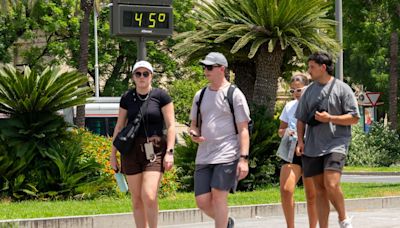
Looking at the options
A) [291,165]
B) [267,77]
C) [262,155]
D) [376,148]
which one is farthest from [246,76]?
[376,148]

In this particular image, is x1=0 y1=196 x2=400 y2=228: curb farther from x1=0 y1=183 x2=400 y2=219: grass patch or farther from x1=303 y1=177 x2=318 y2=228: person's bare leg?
x1=303 y1=177 x2=318 y2=228: person's bare leg

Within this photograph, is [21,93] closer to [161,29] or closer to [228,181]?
[161,29]

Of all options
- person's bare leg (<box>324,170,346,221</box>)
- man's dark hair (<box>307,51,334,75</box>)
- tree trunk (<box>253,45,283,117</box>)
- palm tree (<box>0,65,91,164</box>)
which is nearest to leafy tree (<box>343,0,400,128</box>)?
tree trunk (<box>253,45,283,117</box>)

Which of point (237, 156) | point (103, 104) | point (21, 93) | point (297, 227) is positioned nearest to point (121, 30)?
point (21, 93)

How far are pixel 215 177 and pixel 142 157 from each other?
83 cm

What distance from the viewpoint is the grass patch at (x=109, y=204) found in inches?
477

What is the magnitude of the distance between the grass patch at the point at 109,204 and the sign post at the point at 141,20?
2.21 metres

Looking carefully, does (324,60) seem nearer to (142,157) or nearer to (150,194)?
(142,157)

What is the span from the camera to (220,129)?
8.39 meters

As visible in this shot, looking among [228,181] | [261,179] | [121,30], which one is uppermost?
[121,30]

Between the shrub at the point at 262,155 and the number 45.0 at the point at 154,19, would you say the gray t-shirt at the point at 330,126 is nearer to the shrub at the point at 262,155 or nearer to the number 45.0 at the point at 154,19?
the number 45.0 at the point at 154,19

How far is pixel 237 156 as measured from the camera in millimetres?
8414

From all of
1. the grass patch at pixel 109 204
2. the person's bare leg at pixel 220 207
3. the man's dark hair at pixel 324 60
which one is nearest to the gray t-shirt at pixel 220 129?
the person's bare leg at pixel 220 207

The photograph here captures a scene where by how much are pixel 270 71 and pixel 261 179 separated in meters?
2.46
